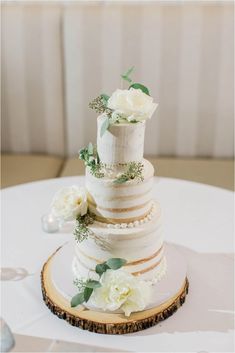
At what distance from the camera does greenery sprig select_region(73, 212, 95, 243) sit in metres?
1.30

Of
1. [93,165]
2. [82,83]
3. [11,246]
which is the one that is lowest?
[11,246]

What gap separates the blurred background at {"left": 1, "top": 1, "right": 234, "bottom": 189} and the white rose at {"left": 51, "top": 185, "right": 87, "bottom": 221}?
1.28 metres

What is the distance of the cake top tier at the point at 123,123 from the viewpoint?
1.20 meters

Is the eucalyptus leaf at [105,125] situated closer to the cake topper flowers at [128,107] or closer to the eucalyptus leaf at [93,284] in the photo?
the cake topper flowers at [128,107]

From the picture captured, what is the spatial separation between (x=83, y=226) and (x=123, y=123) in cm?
25

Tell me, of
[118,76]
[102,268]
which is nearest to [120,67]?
[118,76]

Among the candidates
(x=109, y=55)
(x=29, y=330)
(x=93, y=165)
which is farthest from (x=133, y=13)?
(x=29, y=330)

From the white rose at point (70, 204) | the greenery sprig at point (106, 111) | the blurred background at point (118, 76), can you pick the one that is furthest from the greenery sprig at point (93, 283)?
the blurred background at point (118, 76)

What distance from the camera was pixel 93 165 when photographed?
50.8 inches

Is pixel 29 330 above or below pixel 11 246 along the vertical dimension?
below

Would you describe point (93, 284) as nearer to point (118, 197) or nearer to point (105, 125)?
point (118, 197)

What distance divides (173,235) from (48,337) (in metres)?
0.54

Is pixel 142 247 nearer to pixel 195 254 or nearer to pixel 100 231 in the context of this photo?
pixel 100 231

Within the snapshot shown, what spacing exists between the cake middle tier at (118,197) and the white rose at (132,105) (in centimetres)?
14
